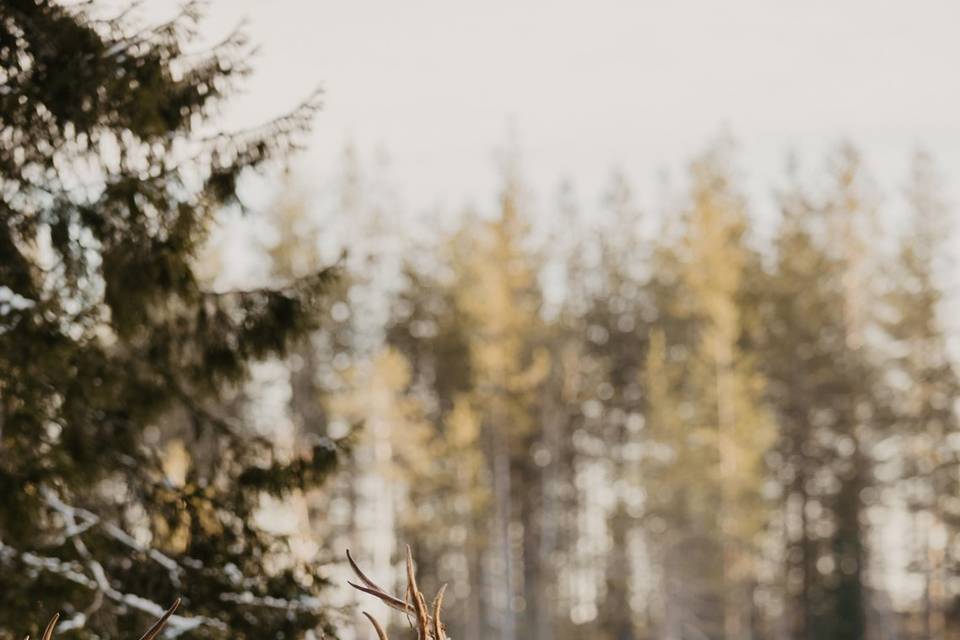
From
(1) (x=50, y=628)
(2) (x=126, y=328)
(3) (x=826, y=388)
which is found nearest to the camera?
(1) (x=50, y=628)

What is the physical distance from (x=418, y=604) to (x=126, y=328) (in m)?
3.96

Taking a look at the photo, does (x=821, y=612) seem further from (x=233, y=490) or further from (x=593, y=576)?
(x=233, y=490)

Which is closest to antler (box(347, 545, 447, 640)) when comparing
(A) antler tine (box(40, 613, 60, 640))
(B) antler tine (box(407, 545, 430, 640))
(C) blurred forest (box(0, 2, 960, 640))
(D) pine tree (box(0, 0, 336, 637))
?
(B) antler tine (box(407, 545, 430, 640))

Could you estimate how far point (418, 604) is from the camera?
1813mm

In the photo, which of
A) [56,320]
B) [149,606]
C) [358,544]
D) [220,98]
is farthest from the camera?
[358,544]

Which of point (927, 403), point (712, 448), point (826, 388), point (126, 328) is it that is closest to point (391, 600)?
point (126, 328)

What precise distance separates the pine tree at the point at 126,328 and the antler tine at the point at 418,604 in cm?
338

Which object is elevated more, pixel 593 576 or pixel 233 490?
pixel 593 576

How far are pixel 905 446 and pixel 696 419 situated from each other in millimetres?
8703

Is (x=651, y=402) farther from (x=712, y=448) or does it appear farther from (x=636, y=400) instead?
(x=636, y=400)

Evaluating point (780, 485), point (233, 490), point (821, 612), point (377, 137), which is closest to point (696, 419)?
point (780, 485)

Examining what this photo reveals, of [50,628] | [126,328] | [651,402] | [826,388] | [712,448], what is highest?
[826,388]

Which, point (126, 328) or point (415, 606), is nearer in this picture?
point (415, 606)

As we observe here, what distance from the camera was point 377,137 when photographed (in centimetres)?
3078
